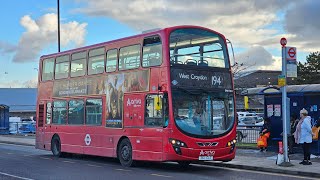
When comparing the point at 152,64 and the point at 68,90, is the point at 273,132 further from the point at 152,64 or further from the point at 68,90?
the point at 68,90

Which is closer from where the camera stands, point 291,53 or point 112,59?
point 291,53

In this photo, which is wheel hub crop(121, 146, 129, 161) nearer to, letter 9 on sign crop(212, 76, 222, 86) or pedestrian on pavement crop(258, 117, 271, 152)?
letter 9 on sign crop(212, 76, 222, 86)

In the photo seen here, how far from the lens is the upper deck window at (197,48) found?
14.8 meters

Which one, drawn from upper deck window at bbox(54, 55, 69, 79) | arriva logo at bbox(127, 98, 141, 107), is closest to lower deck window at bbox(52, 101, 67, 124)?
upper deck window at bbox(54, 55, 69, 79)

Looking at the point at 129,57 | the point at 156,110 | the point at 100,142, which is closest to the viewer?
the point at 156,110

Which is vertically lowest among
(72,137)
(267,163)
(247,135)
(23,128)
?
(267,163)

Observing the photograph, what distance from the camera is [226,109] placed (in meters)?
15.2

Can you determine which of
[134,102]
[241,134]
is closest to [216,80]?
[134,102]

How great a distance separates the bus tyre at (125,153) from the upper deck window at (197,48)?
11.2 ft

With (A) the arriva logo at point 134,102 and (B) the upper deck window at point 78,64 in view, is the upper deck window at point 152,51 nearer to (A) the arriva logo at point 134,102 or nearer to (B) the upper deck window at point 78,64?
(A) the arriva logo at point 134,102

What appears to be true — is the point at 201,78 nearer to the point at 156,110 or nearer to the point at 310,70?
the point at 156,110

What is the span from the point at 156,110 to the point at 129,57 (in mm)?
2568

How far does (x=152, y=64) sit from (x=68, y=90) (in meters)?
5.73

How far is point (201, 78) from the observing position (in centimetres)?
1490
